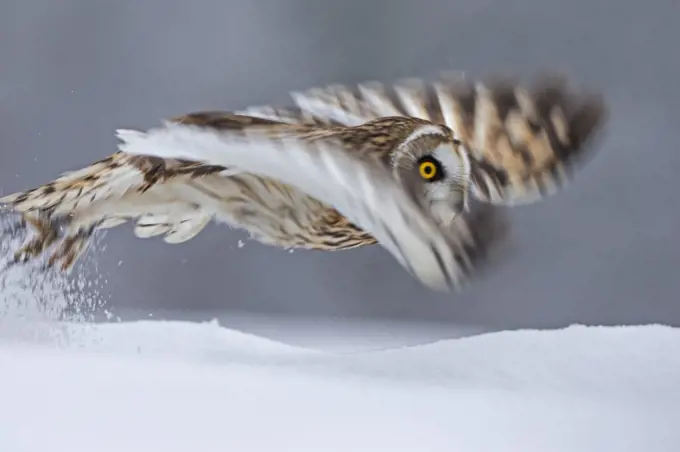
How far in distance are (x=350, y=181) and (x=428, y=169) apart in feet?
0.31

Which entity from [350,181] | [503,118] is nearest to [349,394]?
[350,181]

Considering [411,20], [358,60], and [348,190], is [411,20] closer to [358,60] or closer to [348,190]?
[358,60]

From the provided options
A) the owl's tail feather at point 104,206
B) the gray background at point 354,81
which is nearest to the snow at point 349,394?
the gray background at point 354,81

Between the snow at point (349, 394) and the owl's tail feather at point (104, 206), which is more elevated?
the owl's tail feather at point (104, 206)

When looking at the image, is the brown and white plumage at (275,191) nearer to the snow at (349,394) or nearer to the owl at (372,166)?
the owl at (372,166)

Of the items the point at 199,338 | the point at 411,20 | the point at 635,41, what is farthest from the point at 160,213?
the point at 635,41

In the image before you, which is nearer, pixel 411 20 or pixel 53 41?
pixel 411 20

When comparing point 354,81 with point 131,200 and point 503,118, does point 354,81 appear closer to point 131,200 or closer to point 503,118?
point 503,118

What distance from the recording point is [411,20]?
35.9 inches

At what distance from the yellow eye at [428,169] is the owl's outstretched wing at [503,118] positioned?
2.0 inches

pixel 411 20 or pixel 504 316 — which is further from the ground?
pixel 411 20

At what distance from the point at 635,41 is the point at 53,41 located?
0.79 meters

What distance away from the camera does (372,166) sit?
876 millimetres

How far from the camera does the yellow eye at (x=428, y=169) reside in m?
0.87
